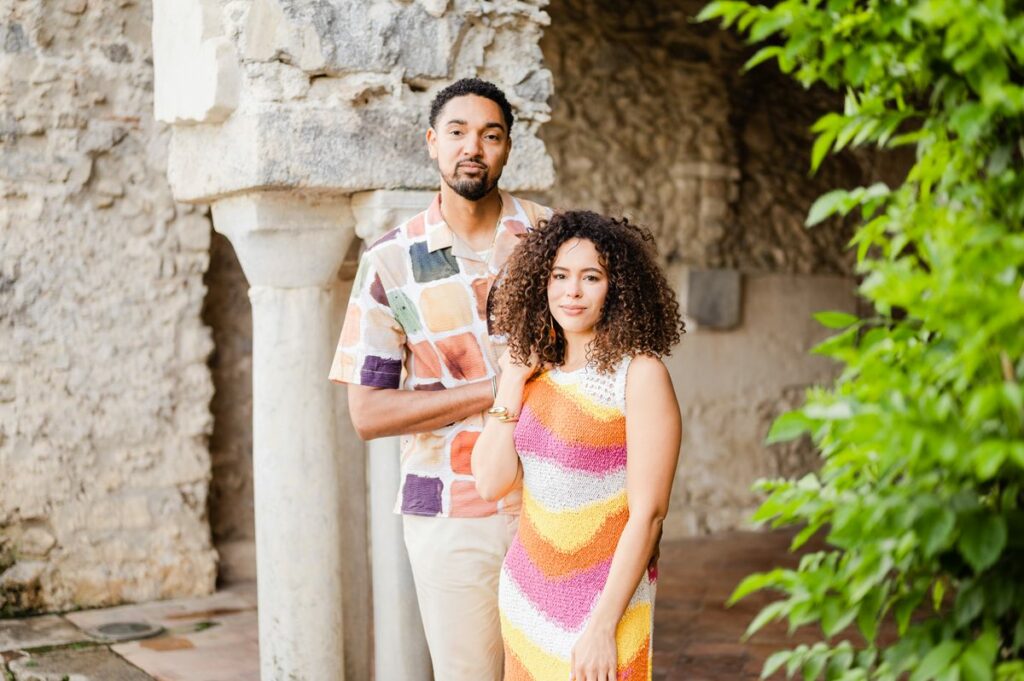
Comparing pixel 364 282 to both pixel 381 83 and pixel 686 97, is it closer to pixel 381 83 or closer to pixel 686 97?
pixel 381 83

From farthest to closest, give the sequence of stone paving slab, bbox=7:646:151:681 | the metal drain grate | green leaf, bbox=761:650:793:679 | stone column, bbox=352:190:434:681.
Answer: the metal drain grate, stone paving slab, bbox=7:646:151:681, stone column, bbox=352:190:434:681, green leaf, bbox=761:650:793:679

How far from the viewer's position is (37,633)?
486 centimetres

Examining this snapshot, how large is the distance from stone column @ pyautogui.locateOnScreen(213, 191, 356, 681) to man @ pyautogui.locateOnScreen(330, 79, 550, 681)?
79cm

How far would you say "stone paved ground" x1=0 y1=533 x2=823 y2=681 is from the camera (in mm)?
4375

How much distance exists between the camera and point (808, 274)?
304 inches

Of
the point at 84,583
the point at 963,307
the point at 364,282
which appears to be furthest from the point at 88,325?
the point at 963,307

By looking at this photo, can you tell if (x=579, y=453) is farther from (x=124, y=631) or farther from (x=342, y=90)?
(x=124, y=631)

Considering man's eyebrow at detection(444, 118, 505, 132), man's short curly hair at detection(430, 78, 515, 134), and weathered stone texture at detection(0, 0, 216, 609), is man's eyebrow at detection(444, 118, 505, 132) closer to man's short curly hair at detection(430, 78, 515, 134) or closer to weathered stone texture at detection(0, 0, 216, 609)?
man's short curly hair at detection(430, 78, 515, 134)

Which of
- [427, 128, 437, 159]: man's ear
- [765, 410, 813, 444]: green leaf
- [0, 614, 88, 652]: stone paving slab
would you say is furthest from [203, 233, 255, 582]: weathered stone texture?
[765, 410, 813, 444]: green leaf

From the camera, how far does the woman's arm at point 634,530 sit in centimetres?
233

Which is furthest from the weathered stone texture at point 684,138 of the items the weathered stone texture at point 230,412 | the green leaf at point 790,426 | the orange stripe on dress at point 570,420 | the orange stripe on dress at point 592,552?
the green leaf at point 790,426

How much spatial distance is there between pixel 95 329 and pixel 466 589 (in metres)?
3.03

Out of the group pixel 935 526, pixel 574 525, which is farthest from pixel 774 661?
pixel 574 525

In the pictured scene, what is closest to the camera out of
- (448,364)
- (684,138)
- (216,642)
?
(448,364)
